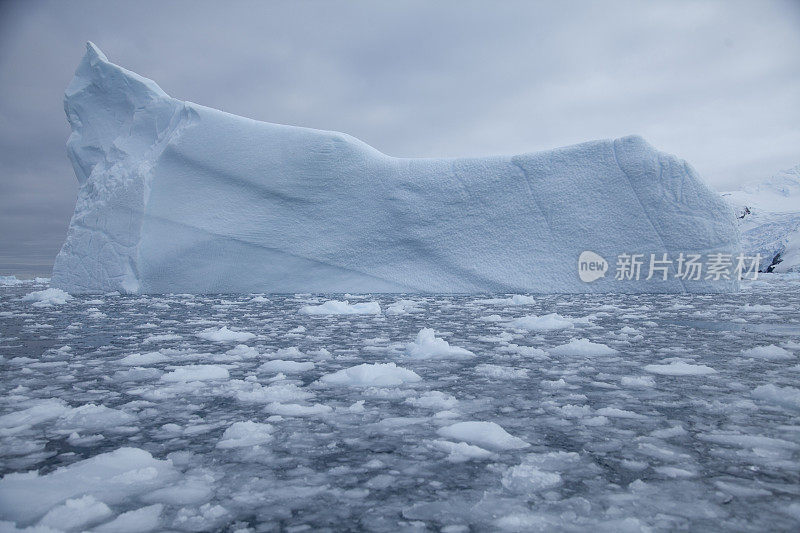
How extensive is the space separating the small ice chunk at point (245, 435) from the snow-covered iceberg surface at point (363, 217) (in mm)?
8002

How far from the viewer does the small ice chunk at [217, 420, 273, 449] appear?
63.0 inches

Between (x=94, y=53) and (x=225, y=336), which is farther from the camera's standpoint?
(x=94, y=53)

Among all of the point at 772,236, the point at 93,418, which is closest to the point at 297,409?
the point at 93,418

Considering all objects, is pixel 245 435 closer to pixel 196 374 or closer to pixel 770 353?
pixel 196 374

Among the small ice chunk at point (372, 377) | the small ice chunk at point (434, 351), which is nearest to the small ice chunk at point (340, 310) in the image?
the small ice chunk at point (434, 351)

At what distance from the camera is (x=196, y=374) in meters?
2.53

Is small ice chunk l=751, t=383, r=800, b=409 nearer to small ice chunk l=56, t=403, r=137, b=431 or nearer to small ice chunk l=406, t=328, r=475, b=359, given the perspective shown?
small ice chunk l=406, t=328, r=475, b=359

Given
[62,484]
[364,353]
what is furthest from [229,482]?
[364,353]

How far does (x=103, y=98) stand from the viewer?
10.5m

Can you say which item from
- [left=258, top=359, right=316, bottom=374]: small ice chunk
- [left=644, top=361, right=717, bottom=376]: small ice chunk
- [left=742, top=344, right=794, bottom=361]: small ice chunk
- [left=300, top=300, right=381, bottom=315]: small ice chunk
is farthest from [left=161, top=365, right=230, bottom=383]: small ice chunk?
[left=300, top=300, right=381, bottom=315]: small ice chunk

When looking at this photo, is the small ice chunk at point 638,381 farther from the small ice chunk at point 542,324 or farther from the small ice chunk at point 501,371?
the small ice chunk at point 542,324

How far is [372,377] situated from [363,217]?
7.58m

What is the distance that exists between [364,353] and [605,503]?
2.17 m

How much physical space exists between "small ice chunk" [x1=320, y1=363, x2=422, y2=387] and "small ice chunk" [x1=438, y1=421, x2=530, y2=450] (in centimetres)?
71
